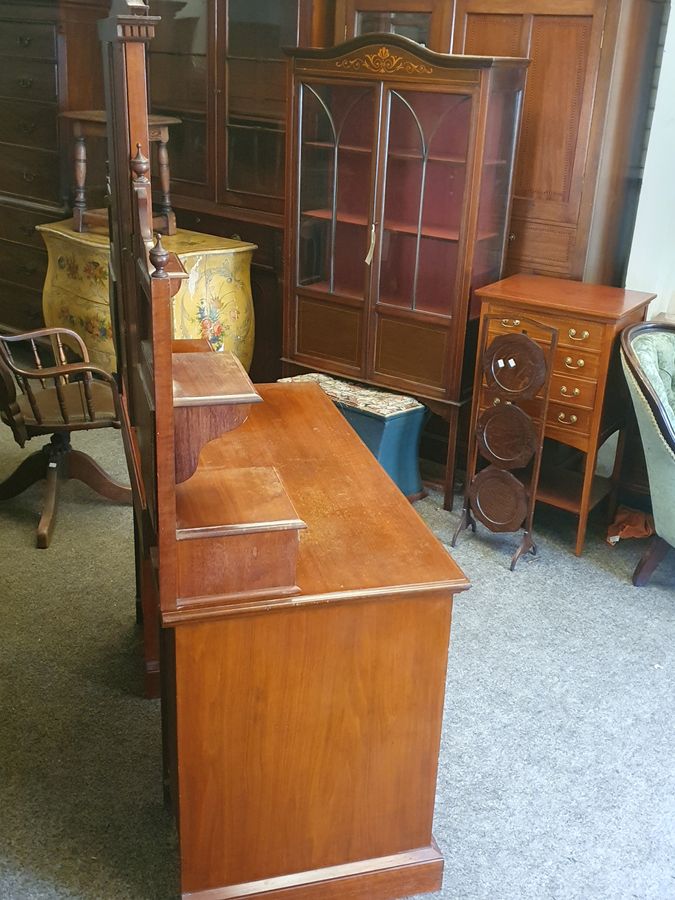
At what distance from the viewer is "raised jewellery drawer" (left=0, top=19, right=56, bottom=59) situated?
14.8 feet

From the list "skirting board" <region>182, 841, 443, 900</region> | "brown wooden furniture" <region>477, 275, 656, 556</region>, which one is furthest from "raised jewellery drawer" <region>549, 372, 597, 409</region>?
"skirting board" <region>182, 841, 443, 900</region>

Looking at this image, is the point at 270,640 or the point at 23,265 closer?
the point at 270,640

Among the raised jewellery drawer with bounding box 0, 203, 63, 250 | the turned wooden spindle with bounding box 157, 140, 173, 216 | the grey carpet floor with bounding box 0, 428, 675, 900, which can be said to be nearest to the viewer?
the grey carpet floor with bounding box 0, 428, 675, 900

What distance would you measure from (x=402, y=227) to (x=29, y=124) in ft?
7.44

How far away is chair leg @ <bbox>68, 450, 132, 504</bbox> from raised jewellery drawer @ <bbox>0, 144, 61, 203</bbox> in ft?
5.92

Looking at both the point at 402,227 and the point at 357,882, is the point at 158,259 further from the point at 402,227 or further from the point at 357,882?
the point at 402,227

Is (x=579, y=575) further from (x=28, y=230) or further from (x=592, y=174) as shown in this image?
(x=28, y=230)

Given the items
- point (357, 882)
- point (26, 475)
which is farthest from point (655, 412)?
point (26, 475)

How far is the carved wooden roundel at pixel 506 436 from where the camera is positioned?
10.8 ft

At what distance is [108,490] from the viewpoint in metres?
3.62

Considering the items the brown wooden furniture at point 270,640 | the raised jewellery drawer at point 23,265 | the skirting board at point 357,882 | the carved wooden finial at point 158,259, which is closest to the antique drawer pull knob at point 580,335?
the brown wooden furniture at point 270,640

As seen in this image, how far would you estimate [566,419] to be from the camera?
335 centimetres

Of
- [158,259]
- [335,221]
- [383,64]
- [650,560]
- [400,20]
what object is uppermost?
[400,20]

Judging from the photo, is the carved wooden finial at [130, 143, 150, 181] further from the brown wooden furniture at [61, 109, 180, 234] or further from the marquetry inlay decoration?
the brown wooden furniture at [61, 109, 180, 234]
